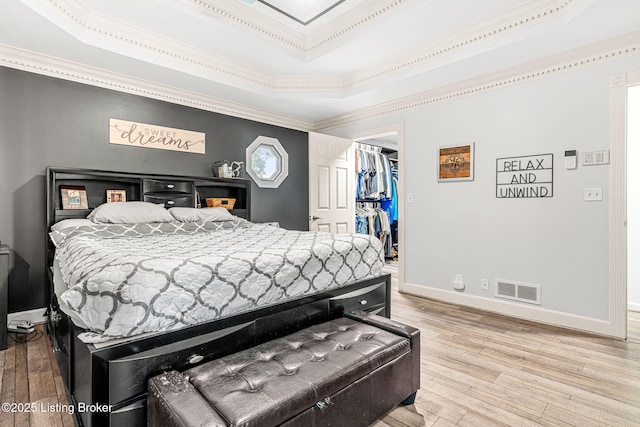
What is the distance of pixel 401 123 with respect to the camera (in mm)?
4023

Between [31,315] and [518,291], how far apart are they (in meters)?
4.52

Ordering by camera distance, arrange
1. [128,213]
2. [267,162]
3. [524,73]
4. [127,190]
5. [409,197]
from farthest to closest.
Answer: [267,162] < [409,197] < [127,190] < [524,73] < [128,213]

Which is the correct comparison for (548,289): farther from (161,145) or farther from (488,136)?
(161,145)

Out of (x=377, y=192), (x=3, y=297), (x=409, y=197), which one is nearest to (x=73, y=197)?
(x=3, y=297)

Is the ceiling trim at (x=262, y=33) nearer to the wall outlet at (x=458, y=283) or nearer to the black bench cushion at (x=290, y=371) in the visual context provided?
the wall outlet at (x=458, y=283)

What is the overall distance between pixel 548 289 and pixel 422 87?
7.95 ft

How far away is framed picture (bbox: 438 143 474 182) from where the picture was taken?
3420 mm

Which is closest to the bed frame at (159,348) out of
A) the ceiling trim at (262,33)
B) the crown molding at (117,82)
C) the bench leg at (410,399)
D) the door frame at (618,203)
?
the bench leg at (410,399)

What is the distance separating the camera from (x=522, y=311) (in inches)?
120

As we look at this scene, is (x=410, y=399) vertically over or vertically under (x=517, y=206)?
under

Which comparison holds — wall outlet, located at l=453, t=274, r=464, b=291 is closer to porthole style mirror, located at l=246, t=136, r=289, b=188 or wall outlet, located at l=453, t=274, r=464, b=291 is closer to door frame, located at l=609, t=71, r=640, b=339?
door frame, located at l=609, t=71, r=640, b=339

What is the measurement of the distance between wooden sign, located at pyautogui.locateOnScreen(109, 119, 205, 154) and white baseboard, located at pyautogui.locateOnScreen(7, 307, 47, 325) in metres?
1.69

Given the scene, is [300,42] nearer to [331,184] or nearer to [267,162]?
[267,162]

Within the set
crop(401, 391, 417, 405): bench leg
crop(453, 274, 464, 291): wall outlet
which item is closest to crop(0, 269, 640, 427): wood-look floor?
crop(401, 391, 417, 405): bench leg
